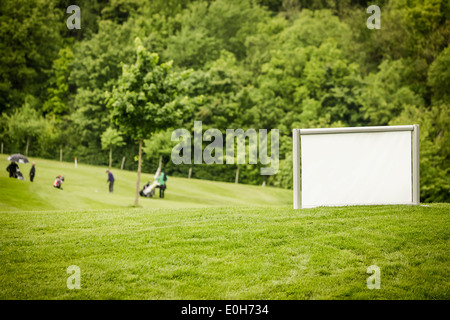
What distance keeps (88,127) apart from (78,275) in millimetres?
54159

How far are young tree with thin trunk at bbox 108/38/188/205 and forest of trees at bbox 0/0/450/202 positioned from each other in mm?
21428

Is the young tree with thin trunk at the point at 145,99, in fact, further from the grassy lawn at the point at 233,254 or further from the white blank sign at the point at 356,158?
the white blank sign at the point at 356,158

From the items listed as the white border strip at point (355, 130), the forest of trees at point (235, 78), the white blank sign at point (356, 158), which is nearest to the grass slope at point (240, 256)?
the white blank sign at point (356, 158)

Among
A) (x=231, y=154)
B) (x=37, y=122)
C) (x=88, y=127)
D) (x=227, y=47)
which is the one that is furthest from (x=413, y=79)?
(x=37, y=122)

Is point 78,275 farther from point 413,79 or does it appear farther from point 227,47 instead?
point 227,47

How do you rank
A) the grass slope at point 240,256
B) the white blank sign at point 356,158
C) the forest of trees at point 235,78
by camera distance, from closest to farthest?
the grass slope at point 240,256 < the white blank sign at point 356,158 < the forest of trees at point 235,78

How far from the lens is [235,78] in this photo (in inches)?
2516

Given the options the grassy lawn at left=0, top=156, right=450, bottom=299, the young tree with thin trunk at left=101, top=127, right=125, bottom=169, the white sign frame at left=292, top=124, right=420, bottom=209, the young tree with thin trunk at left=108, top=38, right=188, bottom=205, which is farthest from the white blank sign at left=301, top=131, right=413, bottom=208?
the young tree with thin trunk at left=101, top=127, right=125, bottom=169

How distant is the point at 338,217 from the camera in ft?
40.6

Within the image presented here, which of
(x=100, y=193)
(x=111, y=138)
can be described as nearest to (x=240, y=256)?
(x=100, y=193)

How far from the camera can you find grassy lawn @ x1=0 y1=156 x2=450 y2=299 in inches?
350

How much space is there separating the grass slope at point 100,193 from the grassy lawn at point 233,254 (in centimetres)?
1052

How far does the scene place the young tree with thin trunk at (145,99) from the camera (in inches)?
1043
